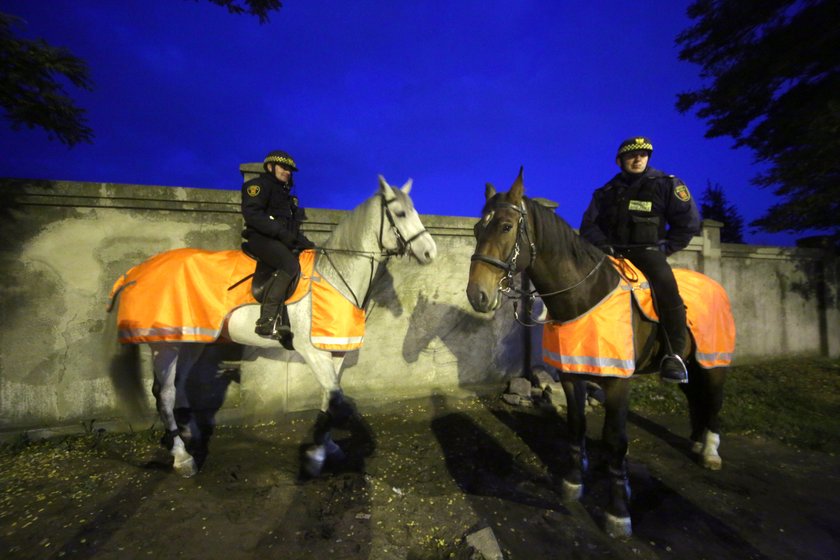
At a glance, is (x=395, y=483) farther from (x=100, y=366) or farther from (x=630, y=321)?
(x=100, y=366)

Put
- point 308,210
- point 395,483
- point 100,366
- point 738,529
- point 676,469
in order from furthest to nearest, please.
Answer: point 308,210 < point 100,366 < point 676,469 < point 395,483 < point 738,529

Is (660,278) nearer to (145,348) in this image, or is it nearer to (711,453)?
(711,453)

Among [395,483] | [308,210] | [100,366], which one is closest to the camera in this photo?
[395,483]

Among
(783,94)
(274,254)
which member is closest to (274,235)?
(274,254)

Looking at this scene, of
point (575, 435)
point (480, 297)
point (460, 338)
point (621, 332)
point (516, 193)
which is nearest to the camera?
point (480, 297)

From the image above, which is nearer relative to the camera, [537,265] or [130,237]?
[537,265]

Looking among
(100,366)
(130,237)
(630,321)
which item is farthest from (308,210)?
(630,321)

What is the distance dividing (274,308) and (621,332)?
3.13m

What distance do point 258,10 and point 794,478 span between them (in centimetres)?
929

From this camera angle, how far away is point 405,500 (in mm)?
3049

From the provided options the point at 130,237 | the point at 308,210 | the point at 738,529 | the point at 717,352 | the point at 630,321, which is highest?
the point at 308,210

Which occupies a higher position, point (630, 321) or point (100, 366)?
point (630, 321)

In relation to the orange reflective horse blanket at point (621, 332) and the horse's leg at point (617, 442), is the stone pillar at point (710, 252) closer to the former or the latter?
the orange reflective horse blanket at point (621, 332)

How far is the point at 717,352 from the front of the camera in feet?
11.2
